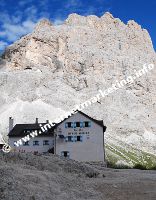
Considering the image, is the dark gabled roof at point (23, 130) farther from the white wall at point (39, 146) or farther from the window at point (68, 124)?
the window at point (68, 124)

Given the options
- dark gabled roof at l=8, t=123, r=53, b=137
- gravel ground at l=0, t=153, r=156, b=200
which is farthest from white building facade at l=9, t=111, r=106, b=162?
gravel ground at l=0, t=153, r=156, b=200

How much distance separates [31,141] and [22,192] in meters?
51.6

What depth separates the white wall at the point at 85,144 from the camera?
65.4 m

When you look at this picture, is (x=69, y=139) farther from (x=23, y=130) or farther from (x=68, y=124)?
(x=23, y=130)

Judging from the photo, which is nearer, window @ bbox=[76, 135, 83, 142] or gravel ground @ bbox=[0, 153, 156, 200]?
gravel ground @ bbox=[0, 153, 156, 200]

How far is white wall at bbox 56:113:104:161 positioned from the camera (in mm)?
65375

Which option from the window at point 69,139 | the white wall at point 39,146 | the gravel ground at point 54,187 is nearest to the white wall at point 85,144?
the window at point 69,139

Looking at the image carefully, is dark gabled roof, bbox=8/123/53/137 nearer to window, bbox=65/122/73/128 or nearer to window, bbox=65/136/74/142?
window, bbox=65/122/73/128

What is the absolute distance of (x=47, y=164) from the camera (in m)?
35.4

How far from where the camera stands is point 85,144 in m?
66.1

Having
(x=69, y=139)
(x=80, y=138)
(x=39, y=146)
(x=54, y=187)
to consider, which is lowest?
(x=54, y=187)

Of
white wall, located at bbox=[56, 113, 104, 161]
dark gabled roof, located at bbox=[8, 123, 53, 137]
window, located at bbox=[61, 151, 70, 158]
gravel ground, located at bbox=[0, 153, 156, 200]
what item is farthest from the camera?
dark gabled roof, located at bbox=[8, 123, 53, 137]

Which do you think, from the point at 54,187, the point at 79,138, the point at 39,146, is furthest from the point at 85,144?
the point at 54,187

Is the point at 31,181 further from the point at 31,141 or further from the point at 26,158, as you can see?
the point at 31,141
